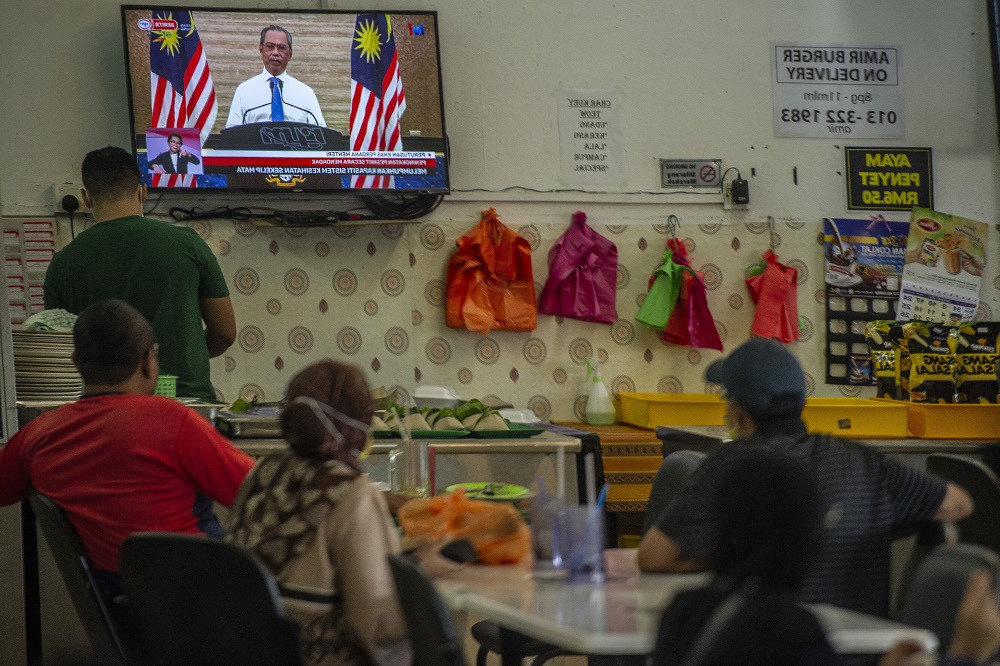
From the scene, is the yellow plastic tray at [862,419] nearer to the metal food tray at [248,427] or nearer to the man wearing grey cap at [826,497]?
the man wearing grey cap at [826,497]

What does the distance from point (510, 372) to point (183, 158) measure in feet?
6.66

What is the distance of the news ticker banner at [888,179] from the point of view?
569 cm

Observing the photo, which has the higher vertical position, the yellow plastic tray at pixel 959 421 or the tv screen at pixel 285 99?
the tv screen at pixel 285 99

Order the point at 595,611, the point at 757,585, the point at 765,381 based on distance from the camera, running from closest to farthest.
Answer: the point at 757,585, the point at 595,611, the point at 765,381

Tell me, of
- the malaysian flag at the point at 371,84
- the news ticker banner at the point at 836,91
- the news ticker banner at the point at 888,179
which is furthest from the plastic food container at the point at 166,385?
the news ticker banner at the point at 888,179

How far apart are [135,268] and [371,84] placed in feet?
6.72

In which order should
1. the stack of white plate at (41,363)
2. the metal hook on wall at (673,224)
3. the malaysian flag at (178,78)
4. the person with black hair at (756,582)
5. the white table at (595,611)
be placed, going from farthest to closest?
the metal hook on wall at (673,224) → the malaysian flag at (178,78) → the stack of white plate at (41,363) → the white table at (595,611) → the person with black hair at (756,582)

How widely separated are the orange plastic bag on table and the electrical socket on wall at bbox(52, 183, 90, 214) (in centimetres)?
363

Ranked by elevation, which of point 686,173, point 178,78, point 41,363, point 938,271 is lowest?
point 41,363

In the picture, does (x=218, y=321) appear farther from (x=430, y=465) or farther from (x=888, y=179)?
(x=888, y=179)

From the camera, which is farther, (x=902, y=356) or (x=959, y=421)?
(x=902, y=356)

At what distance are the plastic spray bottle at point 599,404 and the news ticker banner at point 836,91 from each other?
1833 millimetres

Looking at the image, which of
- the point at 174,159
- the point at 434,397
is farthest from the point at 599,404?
the point at 174,159

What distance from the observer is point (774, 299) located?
549 centimetres
